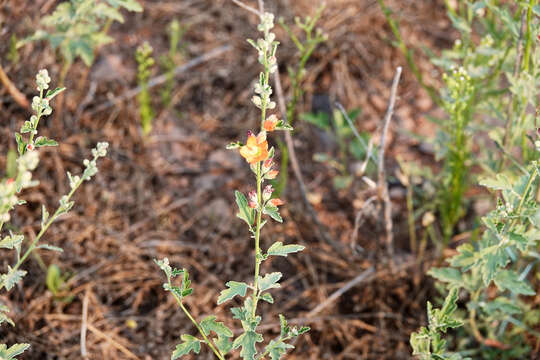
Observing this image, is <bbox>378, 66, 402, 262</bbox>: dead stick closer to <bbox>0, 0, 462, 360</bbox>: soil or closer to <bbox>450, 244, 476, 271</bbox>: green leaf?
<bbox>0, 0, 462, 360</bbox>: soil

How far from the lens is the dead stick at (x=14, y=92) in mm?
2862

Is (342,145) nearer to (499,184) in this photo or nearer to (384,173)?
(384,173)

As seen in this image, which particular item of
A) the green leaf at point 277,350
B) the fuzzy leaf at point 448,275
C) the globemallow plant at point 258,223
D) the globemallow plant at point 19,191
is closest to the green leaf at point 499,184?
the fuzzy leaf at point 448,275

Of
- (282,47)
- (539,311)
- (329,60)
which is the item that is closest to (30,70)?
(282,47)

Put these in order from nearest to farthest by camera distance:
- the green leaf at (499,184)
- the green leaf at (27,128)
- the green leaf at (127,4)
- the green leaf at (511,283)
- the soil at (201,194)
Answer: the green leaf at (27,128) → the green leaf at (499,184) → the green leaf at (511,283) → the green leaf at (127,4) → the soil at (201,194)

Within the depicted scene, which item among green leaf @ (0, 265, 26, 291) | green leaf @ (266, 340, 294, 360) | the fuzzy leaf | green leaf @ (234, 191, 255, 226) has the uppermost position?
green leaf @ (234, 191, 255, 226)

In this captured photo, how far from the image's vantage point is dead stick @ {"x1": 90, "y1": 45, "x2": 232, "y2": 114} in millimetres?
3469

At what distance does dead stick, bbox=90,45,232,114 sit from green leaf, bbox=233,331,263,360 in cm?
197

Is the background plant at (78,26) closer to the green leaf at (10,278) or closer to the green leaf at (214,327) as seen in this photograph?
the green leaf at (10,278)

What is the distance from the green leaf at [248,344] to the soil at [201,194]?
838 millimetres

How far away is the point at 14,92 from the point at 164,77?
3.14 feet

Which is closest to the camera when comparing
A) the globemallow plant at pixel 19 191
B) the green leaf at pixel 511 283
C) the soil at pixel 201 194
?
the globemallow plant at pixel 19 191

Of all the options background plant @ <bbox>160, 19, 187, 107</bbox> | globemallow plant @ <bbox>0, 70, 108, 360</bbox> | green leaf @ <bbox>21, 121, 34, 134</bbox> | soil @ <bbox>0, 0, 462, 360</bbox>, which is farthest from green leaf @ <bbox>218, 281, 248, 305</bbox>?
background plant @ <bbox>160, 19, 187, 107</bbox>

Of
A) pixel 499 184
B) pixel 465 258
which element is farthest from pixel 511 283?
pixel 499 184
